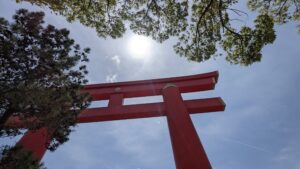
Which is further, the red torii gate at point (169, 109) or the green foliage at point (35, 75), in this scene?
the red torii gate at point (169, 109)

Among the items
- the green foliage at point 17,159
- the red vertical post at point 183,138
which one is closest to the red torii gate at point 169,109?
the red vertical post at point 183,138

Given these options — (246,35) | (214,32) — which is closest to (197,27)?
(214,32)

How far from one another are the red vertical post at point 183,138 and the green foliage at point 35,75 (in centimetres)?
235

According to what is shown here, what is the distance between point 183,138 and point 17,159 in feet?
10.5

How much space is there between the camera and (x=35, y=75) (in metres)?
3.18

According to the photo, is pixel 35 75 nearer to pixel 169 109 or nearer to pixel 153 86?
pixel 169 109

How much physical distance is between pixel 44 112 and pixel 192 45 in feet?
13.7

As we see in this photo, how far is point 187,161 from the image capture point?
4254mm

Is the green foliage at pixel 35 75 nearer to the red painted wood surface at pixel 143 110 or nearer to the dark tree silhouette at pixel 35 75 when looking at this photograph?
the dark tree silhouette at pixel 35 75

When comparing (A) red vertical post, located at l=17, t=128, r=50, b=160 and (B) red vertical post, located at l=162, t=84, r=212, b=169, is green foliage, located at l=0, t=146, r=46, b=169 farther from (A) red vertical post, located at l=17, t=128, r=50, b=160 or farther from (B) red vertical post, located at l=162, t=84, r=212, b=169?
(B) red vertical post, located at l=162, t=84, r=212, b=169

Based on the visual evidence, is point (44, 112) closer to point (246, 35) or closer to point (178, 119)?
point (178, 119)

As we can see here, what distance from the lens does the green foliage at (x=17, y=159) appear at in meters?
2.95

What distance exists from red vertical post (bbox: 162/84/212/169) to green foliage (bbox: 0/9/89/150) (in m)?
2.35

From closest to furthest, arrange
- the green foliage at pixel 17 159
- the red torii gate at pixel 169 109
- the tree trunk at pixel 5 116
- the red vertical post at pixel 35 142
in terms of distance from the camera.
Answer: the green foliage at pixel 17 159, the tree trunk at pixel 5 116, the red torii gate at pixel 169 109, the red vertical post at pixel 35 142
